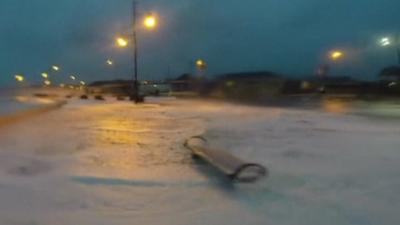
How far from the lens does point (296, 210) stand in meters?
6.46

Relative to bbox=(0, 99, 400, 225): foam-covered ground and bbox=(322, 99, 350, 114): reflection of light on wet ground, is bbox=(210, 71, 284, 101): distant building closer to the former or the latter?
bbox=(322, 99, 350, 114): reflection of light on wet ground

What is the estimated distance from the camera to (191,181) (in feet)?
27.0

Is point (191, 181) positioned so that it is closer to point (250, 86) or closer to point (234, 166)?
point (234, 166)

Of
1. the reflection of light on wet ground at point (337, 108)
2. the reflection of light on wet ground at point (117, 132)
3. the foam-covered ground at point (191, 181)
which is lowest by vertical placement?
the foam-covered ground at point (191, 181)

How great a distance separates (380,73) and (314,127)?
6795cm

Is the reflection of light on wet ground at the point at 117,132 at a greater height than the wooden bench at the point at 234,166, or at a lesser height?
greater

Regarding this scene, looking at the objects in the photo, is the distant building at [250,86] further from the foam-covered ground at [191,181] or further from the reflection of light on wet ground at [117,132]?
the foam-covered ground at [191,181]

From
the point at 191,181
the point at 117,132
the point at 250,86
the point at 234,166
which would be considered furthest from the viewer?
the point at 250,86

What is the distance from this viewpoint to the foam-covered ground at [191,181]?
6.34 m

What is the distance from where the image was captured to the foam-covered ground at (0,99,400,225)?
20.8 ft

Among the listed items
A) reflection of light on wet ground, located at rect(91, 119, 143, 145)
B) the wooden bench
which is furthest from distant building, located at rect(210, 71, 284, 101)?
the wooden bench

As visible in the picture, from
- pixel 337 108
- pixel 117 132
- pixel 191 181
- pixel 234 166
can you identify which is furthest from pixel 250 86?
pixel 234 166

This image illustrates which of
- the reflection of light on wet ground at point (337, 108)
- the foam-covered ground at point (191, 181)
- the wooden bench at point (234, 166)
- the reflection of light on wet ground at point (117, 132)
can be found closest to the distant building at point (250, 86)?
the reflection of light on wet ground at point (337, 108)

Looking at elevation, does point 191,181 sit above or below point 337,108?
below
